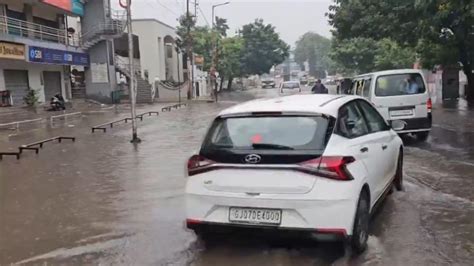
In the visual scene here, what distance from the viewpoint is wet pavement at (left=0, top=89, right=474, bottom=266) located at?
4.83 metres

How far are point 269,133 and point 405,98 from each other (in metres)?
8.15

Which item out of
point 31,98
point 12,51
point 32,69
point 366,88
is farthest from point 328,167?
point 32,69

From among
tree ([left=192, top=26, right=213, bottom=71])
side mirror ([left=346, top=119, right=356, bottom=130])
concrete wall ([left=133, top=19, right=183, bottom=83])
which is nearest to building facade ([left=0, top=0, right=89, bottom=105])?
concrete wall ([left=133, top=19, right=183, bottom=83])

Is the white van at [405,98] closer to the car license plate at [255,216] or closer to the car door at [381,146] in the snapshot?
the car door at [381,146]

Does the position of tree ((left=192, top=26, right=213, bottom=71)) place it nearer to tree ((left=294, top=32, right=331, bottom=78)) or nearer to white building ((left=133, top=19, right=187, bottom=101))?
white building ((left=133, top=19, right=187, bottom=101))

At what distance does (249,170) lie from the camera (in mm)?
4559

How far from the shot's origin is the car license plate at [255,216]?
4492 millimetres

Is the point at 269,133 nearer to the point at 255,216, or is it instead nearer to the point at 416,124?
the point at 255,216

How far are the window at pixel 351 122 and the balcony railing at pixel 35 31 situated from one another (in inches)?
1049

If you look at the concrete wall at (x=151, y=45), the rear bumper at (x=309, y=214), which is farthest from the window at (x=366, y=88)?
the concrete wall at (x=151, y=45)

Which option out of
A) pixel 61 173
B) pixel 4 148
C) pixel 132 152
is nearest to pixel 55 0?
pixel 4 148

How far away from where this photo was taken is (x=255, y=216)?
455 cm

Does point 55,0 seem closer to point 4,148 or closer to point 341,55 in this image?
point 4,148

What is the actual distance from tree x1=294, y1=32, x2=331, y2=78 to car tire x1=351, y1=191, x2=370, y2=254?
13799 centimetres
